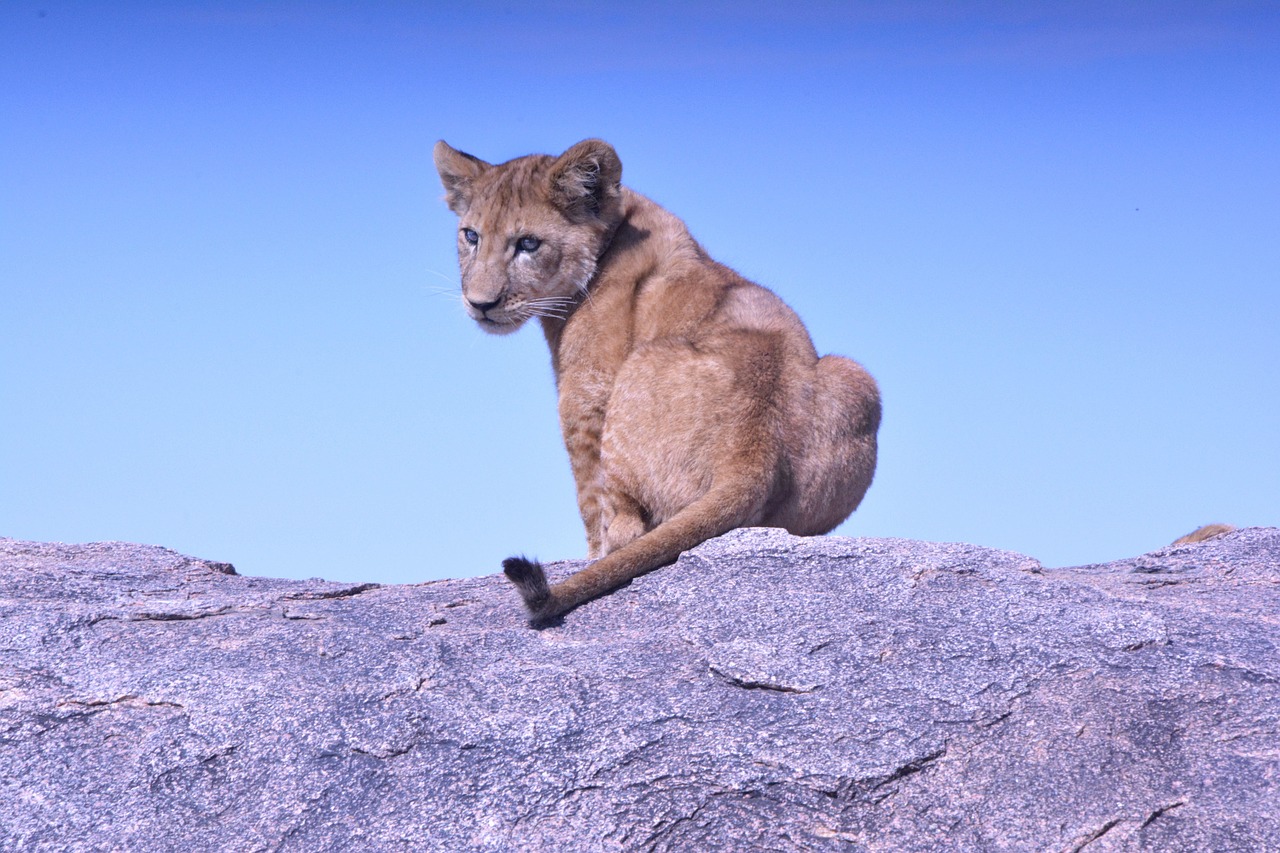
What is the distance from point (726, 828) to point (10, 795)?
111 inches

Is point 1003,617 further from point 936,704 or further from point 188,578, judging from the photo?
point 188,578

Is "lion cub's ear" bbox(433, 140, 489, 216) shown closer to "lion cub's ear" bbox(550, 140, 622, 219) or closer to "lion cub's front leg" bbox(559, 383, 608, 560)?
"lion cub's ear" bbox(550, 140, 622, 219)

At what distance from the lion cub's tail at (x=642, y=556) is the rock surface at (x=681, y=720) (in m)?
0.13

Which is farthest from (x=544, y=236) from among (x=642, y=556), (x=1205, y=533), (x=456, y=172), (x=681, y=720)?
(x=1205, y=533)

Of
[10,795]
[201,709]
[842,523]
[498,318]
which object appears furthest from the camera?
[498,318]

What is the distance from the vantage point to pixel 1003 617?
5367mm

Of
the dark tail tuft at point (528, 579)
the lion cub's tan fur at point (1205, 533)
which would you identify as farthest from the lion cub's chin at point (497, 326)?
the lion cub's tan fur at point (1205, 533)

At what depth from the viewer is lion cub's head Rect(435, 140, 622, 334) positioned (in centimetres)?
784

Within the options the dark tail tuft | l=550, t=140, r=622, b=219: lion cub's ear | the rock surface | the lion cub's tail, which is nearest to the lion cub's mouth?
l=550, t=140, r=622, b=219: lion cub's ear

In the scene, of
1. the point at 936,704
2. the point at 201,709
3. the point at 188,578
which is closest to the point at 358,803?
the point at 201,709

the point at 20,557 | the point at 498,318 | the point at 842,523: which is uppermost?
the point at 498,318

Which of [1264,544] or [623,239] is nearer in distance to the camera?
[1264,544]

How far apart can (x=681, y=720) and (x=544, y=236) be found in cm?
409

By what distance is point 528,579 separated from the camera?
5.44 meters
